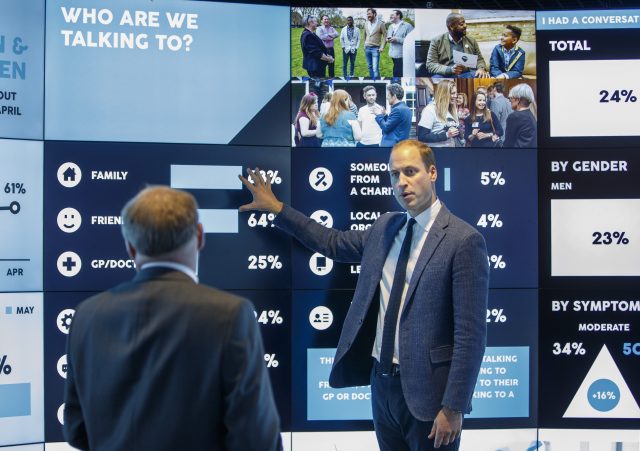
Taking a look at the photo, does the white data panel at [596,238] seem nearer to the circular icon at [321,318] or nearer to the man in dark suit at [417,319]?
the man in dark suit at [417,319]

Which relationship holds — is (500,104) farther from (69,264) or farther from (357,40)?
(69,264)

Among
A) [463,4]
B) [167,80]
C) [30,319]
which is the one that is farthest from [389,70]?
[463,4]

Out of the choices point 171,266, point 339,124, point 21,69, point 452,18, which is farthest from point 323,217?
point 171,266

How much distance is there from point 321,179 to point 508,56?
1.11m

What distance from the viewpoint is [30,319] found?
2.93 m

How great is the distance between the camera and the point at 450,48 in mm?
3188

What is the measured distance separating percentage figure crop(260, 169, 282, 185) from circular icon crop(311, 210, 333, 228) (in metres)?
0.23

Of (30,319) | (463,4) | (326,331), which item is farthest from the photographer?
(463,4)

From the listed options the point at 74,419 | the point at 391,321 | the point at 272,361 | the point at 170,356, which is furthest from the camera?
the point at 272,361

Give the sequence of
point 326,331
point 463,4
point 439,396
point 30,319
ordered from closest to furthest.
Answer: point 439,396, point 30,319, point 326,331, point 463,4

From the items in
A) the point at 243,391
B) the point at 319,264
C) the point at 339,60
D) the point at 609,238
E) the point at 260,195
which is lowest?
the point at 243,391

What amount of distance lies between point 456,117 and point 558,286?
97 centimetres

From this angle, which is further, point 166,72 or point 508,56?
point 508,56

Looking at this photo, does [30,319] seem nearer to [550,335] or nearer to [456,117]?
[456,117]
